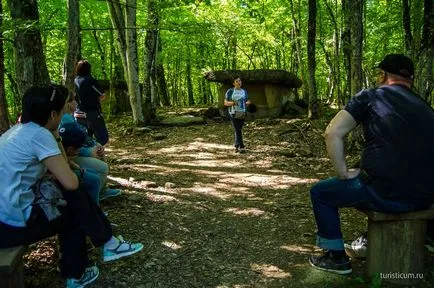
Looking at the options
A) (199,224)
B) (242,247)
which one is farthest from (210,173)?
(242,247)

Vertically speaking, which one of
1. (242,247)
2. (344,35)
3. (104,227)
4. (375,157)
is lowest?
(242,247)

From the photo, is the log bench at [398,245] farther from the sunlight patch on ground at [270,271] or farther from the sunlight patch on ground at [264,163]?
the sunlight patch on ground at [264,163]

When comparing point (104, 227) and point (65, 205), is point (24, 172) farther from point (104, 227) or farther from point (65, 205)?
point (104, 227)

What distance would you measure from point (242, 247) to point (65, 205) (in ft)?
6.77

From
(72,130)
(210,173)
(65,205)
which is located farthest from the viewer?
(210,173)

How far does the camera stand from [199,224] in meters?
5.22

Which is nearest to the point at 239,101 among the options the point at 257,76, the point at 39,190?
the point at 257,76

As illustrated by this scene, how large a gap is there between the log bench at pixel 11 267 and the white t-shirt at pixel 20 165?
0.20m

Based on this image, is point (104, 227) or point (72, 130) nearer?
point (104, 227)

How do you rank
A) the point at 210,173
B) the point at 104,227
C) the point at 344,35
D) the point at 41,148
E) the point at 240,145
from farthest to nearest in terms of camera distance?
the point at 344,35, the point at 240,145, the point at 210,173, the point at 104,227, the point at 41,148

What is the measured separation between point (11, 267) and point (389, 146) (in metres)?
2.99

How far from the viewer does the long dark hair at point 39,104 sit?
10.3 feet

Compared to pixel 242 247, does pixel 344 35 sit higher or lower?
higher

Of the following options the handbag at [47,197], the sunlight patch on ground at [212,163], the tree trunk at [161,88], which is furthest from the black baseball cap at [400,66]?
the tree trunk at [161,88]
